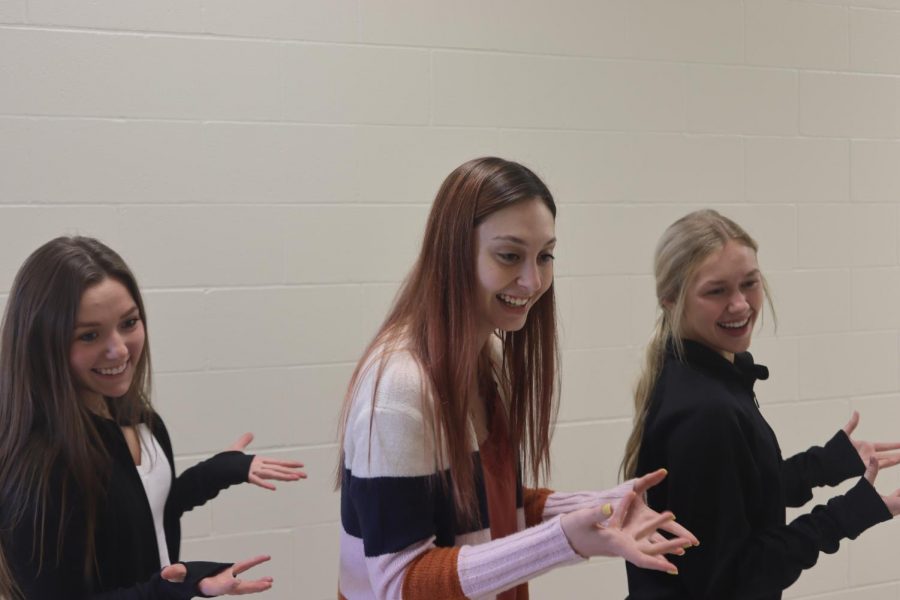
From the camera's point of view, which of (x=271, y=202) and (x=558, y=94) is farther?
(x=558, y=94)

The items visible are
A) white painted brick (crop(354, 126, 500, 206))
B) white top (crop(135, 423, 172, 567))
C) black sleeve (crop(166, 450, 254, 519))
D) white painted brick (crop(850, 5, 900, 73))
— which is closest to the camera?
white top (crop(135, 423, 172, 567))

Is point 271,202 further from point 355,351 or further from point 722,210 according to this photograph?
point 722,210

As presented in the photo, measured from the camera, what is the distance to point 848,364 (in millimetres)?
3387

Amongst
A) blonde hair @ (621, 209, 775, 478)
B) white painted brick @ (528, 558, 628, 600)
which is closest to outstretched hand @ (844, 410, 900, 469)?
blonde hair @ (621, 209, 775, 478)

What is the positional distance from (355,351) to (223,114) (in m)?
0.79

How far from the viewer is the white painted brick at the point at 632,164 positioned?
2.99 metres

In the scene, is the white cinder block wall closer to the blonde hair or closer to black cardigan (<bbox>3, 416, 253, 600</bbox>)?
black cardigan (<bbox>3, 416, 253, 600</bbox>)

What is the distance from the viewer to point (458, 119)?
9.43ft

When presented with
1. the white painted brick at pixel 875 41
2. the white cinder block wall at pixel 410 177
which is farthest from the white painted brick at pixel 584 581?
the white painted brick at pixel 875 41

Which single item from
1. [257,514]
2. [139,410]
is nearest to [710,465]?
[139,410]

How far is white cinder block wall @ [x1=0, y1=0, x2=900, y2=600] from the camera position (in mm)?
2533

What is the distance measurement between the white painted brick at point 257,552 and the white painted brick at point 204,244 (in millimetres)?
694

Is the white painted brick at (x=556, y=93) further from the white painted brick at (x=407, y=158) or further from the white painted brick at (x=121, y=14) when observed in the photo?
the white painted brick at (x=121, y=14)

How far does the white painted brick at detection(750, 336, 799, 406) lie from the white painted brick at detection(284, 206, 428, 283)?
133 centimetres
